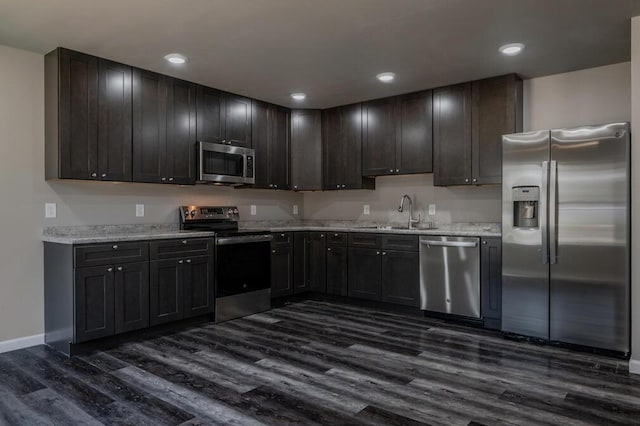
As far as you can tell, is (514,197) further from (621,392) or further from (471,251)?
(621,392)

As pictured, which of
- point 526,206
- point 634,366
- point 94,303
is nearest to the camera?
point 634,366

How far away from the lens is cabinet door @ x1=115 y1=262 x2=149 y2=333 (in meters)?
3.58

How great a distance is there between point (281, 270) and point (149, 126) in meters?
2.13

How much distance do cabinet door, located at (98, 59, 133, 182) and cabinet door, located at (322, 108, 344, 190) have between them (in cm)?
247

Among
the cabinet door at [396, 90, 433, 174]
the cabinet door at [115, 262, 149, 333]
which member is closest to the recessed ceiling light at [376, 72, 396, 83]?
the cabinet door at [396, 90, 433, 174]

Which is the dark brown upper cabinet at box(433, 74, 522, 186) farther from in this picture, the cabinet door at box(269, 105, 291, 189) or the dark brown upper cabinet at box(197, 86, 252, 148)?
the dark brown upper cabinet at box(197, 86, 252, 148)

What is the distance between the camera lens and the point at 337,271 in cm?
518

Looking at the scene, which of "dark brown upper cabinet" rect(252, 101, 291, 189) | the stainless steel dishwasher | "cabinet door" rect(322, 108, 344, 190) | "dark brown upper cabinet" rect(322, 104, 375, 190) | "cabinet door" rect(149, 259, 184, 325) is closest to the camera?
"cabinet door" rect(149, 259, 184, 325)

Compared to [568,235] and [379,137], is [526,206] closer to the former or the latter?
[568,235]

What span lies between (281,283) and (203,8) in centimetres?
313

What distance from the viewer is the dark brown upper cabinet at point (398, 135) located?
4.78 meters

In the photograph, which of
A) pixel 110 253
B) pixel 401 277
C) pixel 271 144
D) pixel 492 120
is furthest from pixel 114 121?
pixel 492 120

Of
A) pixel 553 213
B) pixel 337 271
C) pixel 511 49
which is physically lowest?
pixel 337 271

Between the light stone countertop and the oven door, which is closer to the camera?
the light stone countertop
